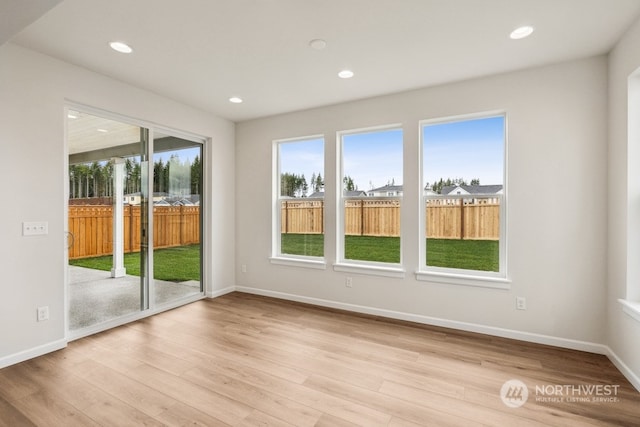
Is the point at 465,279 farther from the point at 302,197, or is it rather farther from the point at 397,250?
the point at 302,197

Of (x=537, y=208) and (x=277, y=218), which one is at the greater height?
(x=537, y=208)

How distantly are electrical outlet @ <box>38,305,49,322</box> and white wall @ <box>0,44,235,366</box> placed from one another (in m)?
0.04

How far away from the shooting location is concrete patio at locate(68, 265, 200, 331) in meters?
3.19

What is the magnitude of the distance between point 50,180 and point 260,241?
2.58m

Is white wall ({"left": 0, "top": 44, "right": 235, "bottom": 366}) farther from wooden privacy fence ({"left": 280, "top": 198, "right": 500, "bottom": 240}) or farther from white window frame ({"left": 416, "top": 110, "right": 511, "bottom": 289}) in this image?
white window frame ({"left": 416, "top": 110, "right": 511, "bottom": 289})

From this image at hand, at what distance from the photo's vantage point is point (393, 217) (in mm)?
3871

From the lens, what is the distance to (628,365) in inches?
93.7

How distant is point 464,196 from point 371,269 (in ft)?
4.58

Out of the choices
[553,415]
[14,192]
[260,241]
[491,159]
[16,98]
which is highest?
[16,98]

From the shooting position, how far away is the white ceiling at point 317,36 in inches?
83.7

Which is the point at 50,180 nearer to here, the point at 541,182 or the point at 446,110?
the point at 446,110

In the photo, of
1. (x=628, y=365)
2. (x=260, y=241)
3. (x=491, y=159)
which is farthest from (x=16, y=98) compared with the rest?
(x=628, y=365)

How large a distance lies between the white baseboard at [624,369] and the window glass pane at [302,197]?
3099 millimetres

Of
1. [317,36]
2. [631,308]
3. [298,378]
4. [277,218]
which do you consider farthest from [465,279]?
[317,36]
